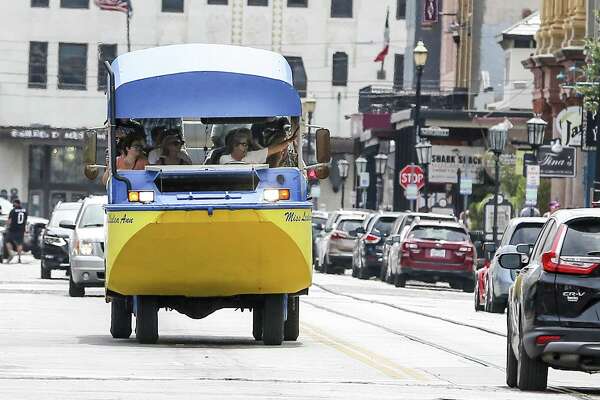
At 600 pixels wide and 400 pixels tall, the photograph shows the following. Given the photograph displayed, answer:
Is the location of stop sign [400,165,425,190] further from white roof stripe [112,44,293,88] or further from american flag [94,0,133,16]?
white roof stripe [112,44,293,88]

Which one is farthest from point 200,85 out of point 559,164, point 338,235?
point 338,235

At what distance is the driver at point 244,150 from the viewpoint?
21.5m

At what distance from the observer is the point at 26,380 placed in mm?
16062

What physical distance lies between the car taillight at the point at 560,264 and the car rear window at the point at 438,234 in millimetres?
30539

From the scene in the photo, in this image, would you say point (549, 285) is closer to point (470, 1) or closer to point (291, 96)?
point (291, 96)

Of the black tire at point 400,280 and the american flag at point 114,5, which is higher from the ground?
the american flag at point 114,5

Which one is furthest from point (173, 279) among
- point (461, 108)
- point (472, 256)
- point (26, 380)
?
point (461, 108)

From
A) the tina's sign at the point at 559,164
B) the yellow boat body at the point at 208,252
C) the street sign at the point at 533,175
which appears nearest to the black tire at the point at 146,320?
the yellow boat body at the point at 208,252

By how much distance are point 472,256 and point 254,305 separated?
80.5 ft

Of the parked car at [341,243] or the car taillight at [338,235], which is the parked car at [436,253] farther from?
the car taillight at [338,235]

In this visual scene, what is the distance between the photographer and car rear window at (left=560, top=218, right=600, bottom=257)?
15555 mm

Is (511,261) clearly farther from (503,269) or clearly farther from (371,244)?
(371,244)

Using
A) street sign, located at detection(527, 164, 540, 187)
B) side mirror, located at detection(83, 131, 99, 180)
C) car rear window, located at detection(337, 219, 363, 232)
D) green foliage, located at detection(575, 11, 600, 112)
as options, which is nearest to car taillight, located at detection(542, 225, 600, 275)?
side mirror, located at detection(83, 131, 99, 180)

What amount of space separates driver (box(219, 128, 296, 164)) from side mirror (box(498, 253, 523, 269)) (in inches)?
197
